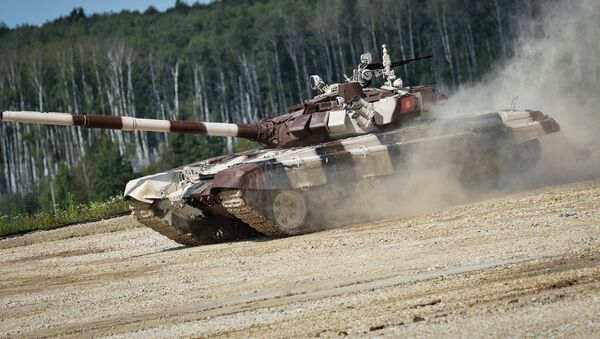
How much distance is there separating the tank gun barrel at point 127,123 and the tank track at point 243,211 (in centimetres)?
245

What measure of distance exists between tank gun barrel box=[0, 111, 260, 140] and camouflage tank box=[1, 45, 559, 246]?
0.07 feet

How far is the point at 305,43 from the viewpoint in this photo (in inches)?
2896

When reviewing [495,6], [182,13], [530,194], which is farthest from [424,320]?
[182,13]

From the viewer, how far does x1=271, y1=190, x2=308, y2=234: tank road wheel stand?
18.1 metres

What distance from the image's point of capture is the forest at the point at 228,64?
6769 centimetres

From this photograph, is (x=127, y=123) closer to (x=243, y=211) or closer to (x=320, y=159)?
(x=243, y=211)

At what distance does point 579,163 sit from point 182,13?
285ft

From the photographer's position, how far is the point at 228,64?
78.4 m

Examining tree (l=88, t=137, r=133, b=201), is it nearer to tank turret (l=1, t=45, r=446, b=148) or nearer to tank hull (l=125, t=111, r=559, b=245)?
tank turret (l=1, t=45, r=446, b=148)

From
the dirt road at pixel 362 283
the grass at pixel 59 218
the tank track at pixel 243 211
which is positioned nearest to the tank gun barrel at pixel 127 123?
the dirt road at pixel 362 283

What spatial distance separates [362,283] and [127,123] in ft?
27.6

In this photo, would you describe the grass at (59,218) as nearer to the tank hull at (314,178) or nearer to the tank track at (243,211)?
the tank hull at (314,178)

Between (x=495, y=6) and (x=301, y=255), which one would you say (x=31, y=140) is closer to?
(x=495, y=6)

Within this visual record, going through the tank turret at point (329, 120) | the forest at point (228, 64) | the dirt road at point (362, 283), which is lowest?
the dirt road at point (362, 283)
